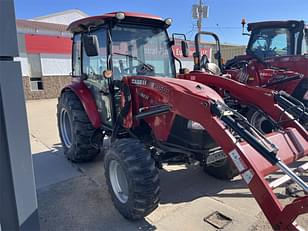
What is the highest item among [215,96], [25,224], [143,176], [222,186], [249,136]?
A: [215,96]

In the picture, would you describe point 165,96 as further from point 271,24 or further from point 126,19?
point 271,24

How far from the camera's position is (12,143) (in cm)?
161

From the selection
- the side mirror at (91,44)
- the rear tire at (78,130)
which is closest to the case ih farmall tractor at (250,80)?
the side mirror at (91,44)

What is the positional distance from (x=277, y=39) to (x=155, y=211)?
487cm

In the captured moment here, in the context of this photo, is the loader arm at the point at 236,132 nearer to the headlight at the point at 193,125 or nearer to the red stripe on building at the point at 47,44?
the headlight at the point at 193,125

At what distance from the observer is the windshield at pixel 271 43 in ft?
19.7

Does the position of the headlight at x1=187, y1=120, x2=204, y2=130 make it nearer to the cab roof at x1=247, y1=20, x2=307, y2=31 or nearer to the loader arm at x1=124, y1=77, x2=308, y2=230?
the loader arm at x1=124, y1=77, x2=308, y2=230

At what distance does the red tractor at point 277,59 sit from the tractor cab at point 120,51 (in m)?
2.18

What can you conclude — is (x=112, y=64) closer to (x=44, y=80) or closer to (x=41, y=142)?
(x=41, y=142)

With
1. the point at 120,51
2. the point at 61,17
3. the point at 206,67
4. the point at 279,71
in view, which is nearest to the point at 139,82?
the point at 120,51

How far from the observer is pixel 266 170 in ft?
7.51

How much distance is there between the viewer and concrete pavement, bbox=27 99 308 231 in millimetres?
2982

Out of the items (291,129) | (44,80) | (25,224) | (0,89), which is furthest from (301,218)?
(44,80)

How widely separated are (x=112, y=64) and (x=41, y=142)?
3.53 metres
